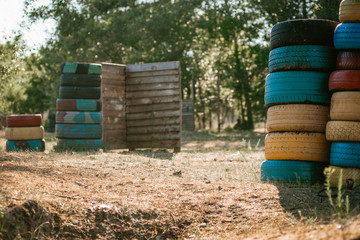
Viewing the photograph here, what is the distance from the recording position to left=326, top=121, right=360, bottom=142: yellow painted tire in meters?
5.05

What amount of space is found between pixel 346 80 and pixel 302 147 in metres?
1.07

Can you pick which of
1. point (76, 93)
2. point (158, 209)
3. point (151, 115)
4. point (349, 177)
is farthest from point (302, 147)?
point (151, 115)

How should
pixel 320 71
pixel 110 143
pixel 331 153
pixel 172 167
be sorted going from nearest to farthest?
pixel 331 153
pixel 320 71
pixel 172 167
pixel 110 143

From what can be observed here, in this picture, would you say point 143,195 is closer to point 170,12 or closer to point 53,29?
point 170,12

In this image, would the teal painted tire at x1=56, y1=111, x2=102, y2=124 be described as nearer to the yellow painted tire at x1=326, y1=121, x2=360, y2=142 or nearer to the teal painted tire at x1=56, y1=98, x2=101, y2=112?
the teal painted tire at x1=56, y1=98, x2=101, y2=112

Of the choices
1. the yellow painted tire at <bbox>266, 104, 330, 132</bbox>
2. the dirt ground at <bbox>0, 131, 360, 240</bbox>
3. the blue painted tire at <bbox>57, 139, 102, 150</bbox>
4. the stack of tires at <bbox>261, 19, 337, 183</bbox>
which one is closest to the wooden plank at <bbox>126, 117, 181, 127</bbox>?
the blue painted tire at <bbox>57, 139, 102, 150</bbox>

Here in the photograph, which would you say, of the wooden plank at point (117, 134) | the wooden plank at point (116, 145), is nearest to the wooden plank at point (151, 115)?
the wooden plank at point (117, 134)

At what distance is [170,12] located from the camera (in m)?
28.7

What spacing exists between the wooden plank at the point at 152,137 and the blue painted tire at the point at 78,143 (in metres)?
1.98

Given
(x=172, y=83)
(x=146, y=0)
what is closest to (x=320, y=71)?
(x=172, y=83)

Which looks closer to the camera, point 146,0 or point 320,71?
point 320,71

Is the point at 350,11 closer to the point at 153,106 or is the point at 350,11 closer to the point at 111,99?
the point at 153,106

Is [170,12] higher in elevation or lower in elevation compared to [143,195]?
higher

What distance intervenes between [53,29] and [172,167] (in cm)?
2542
